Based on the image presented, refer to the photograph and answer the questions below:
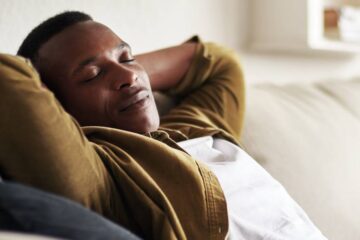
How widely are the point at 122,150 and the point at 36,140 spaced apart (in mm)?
184

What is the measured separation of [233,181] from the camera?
90 cm

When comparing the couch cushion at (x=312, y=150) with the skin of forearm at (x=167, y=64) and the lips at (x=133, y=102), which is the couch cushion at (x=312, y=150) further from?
the lips at (x=133, y=102)

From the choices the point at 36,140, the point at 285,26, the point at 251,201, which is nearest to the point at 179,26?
the point at 285,26

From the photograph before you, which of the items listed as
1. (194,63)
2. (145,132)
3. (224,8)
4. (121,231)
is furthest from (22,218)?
(224,8)

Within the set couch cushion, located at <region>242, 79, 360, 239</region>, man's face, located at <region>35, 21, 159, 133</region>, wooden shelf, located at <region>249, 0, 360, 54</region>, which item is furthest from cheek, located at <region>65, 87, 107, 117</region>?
wooden shelf, located at <region>249, 0, 360, 54</region>

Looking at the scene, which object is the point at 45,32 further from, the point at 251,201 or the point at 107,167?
the point at 251,201

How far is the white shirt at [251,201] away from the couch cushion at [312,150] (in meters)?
0.25

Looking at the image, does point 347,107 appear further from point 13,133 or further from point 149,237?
point 13,133

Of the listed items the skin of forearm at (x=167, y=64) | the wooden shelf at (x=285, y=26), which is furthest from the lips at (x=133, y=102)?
the wooden shelf at (x=285, y=26)

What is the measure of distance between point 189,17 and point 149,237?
935 mm

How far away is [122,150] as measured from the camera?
81 cm

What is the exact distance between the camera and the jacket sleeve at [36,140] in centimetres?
65

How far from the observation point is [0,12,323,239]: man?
66 cm

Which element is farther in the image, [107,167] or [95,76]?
[95,76]
